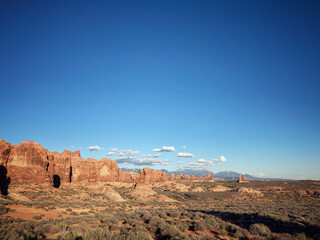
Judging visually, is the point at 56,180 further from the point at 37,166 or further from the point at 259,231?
the point at 259,231

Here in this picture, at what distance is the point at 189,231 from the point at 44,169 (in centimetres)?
4597

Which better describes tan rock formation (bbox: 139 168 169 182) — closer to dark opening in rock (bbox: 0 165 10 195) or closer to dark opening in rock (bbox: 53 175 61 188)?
dark opening in rock (bbox: 53 175 61 188)

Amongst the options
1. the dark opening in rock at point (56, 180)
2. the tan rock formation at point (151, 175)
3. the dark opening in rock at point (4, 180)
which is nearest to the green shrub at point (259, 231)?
the dark opening in rock at point (4, 180)

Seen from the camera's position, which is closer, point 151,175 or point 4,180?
point 4,180

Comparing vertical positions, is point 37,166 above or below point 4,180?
above

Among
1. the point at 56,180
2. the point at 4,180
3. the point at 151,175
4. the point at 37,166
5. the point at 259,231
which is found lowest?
the point at 151,175

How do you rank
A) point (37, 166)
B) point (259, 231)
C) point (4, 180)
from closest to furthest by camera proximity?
point (259, 231) < point (4, 180) < point (37, 166)

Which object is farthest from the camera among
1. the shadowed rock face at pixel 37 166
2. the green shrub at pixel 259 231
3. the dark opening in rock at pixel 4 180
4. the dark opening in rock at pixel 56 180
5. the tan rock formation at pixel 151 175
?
the tan rock formation at pixel 151 175

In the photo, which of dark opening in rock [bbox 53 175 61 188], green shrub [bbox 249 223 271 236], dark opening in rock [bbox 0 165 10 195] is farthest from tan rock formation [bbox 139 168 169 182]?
green shrub [bbox 249 223 271 236]

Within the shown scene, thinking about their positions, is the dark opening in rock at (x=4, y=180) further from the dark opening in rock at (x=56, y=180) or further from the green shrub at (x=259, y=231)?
the green shrub at (x=259, y=231)

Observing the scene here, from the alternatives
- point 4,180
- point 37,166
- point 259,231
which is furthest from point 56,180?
point 259,231

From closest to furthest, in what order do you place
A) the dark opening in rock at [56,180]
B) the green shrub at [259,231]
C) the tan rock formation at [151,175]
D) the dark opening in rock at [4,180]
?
the green shrub at [259,231], the dark opening in rock at [4,180], the dark opening in rock at [56,180], the tan rock formation at [151,175]

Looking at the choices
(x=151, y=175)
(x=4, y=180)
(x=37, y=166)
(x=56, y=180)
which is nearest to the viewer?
(x=4, y=180)

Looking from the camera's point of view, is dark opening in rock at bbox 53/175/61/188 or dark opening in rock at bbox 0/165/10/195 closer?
dark opening in rock at bbox 0/165/10/195
